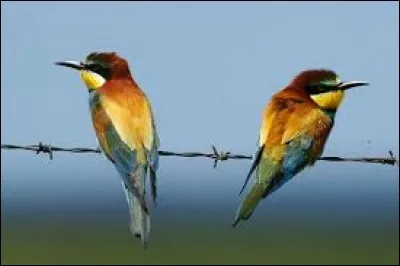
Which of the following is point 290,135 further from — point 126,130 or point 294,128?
point 126,130

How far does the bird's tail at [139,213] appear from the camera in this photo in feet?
15.6

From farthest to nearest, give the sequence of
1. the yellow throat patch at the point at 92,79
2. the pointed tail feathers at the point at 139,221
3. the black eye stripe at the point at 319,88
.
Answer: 1. the yellow throat patch at the point at 92,79
2. the black eye stripe at the point at 319,88
3. the pointed tail feathers at the point at 139,221

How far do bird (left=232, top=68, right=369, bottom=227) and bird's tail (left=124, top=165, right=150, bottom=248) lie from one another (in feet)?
0.90

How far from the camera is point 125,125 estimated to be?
4.95 m

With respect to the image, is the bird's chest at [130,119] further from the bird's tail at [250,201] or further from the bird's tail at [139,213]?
the bird's tail at [250,201]

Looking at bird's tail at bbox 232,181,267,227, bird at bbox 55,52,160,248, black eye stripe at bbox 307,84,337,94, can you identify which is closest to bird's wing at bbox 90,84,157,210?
bird at bbox 55,52,160,248

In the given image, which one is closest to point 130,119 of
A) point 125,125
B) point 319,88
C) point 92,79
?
point 125,125

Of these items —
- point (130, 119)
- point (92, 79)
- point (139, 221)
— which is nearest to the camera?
point (139, 221)

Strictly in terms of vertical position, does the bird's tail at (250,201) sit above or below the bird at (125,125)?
below

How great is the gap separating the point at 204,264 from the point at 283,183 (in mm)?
22438

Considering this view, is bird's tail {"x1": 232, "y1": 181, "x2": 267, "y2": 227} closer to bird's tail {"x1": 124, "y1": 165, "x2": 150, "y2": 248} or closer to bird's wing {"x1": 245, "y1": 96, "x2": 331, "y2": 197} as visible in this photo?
bird's wing {"x1": 245, "y1": 96, "x2": 331, "y2": 197}

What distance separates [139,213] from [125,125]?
0.97 feet

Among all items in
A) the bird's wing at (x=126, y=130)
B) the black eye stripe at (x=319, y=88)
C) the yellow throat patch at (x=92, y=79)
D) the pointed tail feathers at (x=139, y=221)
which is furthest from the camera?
the yellow throat patch at (x=92, y=79)

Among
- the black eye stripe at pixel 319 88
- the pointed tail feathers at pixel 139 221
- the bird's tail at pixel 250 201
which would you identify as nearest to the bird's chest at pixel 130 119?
the pointed tail feathers at pixel 139 221
